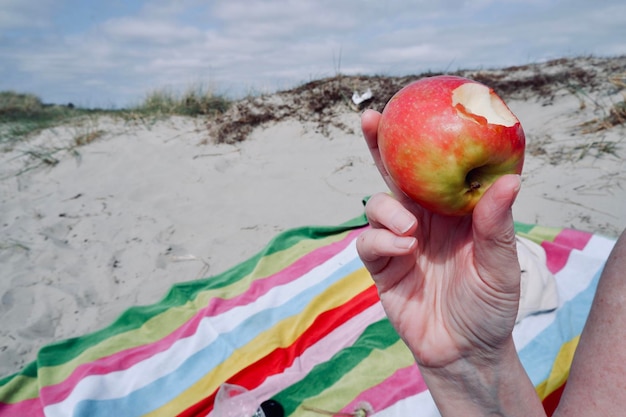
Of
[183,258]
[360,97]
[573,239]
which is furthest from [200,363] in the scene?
[360,97]

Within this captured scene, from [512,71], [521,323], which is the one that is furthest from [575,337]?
[512,71]

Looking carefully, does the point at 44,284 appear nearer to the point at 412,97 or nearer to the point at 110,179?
the point at 110,179

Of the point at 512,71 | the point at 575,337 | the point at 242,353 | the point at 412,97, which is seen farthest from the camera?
the point at 512,71

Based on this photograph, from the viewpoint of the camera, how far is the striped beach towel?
212 cm

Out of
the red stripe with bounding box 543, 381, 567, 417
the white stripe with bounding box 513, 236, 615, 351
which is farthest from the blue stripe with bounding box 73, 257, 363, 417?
the red stripe with bounding box 543, 381, 567, 417

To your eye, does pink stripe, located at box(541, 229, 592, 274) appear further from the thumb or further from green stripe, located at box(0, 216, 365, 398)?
the thumb

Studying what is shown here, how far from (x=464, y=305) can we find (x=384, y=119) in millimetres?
548

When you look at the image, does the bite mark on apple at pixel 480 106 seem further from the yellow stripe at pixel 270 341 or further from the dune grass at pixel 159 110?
the dune grass at pixel 159 110

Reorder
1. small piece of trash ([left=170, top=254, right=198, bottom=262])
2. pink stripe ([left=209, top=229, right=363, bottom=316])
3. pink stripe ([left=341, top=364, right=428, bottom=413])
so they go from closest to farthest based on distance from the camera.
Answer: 1. pink stripe ([left=341, top=364, right=428, bottom=413])
2. pink stripe ([left=209, top=229, right=363, bottom=316])
3. small piece of trash ([left=170, top=254, right=198, bottom=262])

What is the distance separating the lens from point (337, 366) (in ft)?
7.42

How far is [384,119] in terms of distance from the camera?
126 cm

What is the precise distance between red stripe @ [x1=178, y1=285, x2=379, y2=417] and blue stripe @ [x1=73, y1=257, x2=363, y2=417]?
142mm

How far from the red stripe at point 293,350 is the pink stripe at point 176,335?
0.44 m

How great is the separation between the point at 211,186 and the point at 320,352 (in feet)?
11.2
